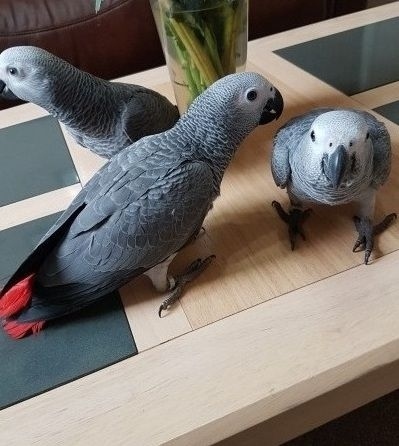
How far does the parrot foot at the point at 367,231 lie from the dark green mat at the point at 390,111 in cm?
26

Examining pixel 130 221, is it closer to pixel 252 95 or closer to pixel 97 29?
pixel 252 95

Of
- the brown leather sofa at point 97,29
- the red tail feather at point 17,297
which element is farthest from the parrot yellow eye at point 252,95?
the brown leather sofa at point 97,29

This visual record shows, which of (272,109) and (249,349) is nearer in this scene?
(249,349)

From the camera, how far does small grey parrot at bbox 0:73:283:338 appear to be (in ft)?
1.80

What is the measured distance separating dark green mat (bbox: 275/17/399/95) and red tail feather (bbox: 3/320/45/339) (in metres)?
0.74

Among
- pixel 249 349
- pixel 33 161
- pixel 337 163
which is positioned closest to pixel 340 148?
pixel 337 163

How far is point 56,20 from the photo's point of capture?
143 cm

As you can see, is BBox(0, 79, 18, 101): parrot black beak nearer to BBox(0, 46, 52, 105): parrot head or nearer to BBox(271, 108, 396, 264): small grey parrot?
BBox(0, 46, 52, 105): parrot head

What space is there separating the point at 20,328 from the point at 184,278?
0.21 metres

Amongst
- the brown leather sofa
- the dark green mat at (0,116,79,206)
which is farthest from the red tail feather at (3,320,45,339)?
the brown leather sofa

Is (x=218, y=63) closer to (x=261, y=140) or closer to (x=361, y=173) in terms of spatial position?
(x=261, y=140)

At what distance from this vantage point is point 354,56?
1086 millimetres

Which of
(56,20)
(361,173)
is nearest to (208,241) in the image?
(361,173)

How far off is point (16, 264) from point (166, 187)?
0.93 feet
